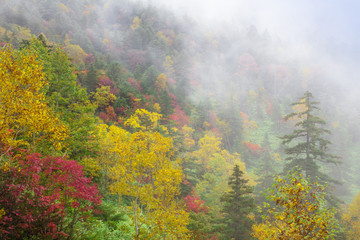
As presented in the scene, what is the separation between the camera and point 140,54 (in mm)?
69812

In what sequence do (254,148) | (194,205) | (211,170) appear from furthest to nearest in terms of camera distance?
(254,148), (211,170), (194,205)

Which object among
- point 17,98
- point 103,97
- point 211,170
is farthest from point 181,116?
point 17,98

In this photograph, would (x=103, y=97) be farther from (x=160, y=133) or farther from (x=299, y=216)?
(x=299, y=216)

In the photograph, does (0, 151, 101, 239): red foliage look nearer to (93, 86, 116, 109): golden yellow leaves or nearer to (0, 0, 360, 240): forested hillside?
(0, 0, 360, 240): forested hillside

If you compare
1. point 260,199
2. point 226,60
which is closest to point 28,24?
point 260,199

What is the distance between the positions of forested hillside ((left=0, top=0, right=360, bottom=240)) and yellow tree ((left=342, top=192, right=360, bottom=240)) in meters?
0.35

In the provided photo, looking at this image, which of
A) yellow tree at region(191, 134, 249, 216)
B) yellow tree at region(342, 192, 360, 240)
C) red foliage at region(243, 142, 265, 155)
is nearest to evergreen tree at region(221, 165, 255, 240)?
yellow tree at region(191, 134, 249, 216)

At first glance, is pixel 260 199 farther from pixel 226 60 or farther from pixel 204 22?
pixel 204 22

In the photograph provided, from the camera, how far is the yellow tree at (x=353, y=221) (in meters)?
25.8

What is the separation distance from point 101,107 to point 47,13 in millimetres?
55651

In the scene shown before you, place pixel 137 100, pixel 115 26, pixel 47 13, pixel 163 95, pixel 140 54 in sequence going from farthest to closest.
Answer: pixel 115 26
pixel 140 54
pixel 47 13
pixel 163 95
pixel 137 100

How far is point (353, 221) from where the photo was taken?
29766 millimetres

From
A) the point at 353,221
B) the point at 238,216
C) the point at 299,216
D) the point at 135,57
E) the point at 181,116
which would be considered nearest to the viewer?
the point at 299,216

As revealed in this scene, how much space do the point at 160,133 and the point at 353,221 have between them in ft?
107
